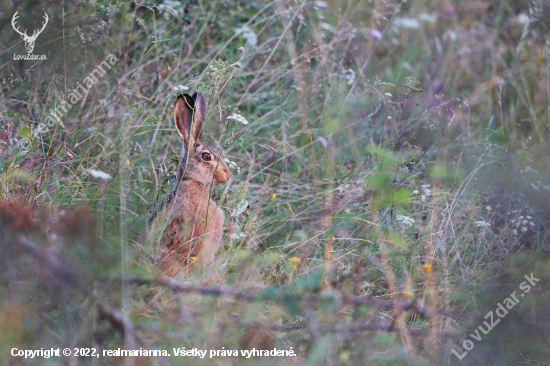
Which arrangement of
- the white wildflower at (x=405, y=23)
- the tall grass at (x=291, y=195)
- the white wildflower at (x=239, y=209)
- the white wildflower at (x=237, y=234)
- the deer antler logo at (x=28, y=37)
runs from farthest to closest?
the white wildflower at (x=405, y=23) → the deer antler logo at (x=28, y=37) → the white wildflower at (x=239, y=209) → the white wildflower at (x=237, y=234) → the tall grass at (x=291, y=195)

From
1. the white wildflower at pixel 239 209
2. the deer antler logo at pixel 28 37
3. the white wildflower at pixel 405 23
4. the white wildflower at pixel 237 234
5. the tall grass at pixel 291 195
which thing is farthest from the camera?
the white wildflower at pixel 405 23

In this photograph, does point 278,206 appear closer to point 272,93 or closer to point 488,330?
point 272,93

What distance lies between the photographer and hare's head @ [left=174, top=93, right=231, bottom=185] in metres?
3.55

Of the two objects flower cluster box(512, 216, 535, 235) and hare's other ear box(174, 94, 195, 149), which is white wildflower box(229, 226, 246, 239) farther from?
flower cluster box(512, 216, 535, 235)

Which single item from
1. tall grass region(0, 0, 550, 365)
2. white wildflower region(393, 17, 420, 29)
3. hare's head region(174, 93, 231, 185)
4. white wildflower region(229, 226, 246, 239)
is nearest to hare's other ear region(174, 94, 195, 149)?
hare's head region(174, 93, 231, 185)

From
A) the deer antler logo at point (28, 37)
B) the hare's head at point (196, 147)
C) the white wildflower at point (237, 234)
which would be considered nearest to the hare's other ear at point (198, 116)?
the hare's head at point (196, 147)

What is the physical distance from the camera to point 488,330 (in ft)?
9.63

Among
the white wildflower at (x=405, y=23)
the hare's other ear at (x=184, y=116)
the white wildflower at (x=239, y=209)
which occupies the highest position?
the white wildflower at (x=405, y=23)

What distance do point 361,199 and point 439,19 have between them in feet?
12.4

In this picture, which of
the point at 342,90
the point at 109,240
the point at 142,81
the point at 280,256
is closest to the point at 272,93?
the point at 342,90

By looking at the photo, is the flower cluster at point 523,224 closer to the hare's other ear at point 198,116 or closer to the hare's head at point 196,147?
the hare's head at point 196,147

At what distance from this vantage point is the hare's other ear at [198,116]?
3535 millimetres

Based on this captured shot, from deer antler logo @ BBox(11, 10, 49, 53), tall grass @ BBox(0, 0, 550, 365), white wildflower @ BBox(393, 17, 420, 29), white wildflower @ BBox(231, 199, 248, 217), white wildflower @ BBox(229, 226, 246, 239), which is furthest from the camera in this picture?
white wildflower @ BBox(393, 17, 420, 29)

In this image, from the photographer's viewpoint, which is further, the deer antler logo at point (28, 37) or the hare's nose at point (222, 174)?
the deer antler logo at point (28, 37)
